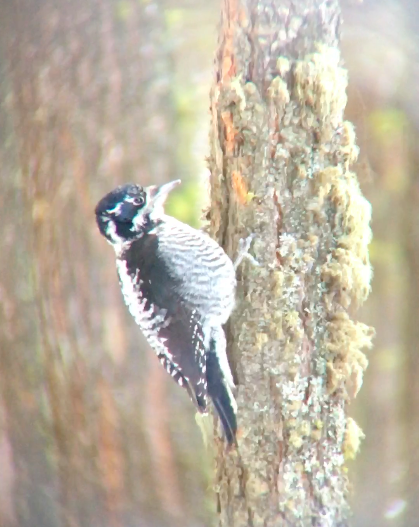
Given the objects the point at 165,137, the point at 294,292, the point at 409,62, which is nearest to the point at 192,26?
the point at 165,137

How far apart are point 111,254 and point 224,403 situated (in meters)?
0.31

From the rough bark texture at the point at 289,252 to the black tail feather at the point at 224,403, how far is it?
0.06 feet

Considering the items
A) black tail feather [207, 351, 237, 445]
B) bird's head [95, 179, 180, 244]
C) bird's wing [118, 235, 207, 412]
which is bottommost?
black tail feather [207, 351, 237, 445]

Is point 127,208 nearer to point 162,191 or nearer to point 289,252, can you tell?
point 162,191

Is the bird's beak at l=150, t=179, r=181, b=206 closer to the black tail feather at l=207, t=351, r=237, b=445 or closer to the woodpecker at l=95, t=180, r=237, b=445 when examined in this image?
the woodpecker at l=95, t=180, r=237, b=445

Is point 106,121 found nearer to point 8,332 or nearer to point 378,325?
point 8,332

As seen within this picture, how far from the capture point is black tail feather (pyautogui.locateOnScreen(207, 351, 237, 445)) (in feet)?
2.77

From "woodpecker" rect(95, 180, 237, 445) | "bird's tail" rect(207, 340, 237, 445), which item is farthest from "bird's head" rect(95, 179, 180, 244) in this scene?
"bird's tail" rect(207, 340, 237, 445)

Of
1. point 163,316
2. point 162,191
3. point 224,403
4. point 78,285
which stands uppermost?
point 162,191

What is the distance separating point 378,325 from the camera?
0.77m

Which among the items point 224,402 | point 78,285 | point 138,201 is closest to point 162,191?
point 138,201

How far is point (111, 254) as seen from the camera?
0.83 m

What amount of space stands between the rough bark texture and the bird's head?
0.09m

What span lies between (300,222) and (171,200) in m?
0.20
